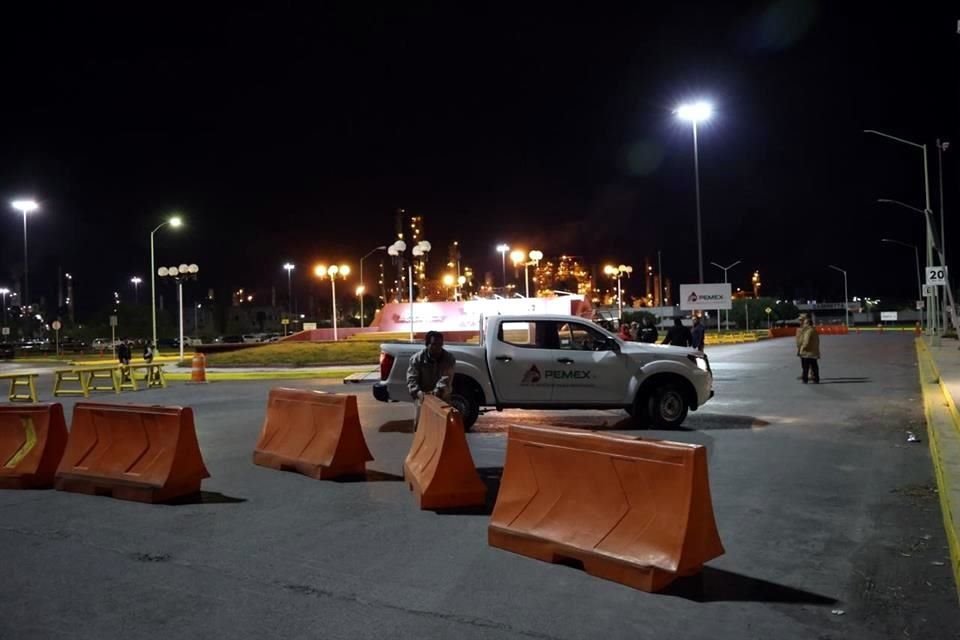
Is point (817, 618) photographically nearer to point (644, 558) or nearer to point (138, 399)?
point (644, 558)

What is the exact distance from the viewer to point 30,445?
10.4m

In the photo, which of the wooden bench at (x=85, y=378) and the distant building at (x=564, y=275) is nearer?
the wooden bench at (x=85, y=378)

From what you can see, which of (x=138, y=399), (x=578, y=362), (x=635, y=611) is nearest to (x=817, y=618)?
(x=635, y=611)

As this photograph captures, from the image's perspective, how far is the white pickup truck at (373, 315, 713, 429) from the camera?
13.9 meters

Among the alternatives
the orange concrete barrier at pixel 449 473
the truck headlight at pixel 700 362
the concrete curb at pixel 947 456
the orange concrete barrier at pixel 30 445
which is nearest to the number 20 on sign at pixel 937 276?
the concrete curb at pixel 947 456

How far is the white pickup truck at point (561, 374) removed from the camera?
45.5ft

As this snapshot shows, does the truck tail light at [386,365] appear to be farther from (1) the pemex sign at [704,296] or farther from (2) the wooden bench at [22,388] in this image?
(1) the pemex sign at [704,296]

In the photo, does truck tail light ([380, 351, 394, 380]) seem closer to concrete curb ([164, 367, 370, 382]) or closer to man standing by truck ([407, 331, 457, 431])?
man standing by truck ([407, 331, 457, 431])

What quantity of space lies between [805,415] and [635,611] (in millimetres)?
11235

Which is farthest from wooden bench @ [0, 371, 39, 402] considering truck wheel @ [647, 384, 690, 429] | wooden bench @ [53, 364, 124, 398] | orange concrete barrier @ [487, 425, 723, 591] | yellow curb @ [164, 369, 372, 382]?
orange concrete barrier @ [487, 425, 723, 591]

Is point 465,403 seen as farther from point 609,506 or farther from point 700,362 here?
point 609,506

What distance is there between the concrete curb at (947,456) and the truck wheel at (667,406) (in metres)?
3.55

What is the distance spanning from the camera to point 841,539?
7.25m

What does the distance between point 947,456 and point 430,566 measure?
639cm
